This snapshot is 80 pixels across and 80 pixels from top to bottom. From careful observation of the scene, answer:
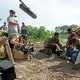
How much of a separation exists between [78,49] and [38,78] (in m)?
2.05

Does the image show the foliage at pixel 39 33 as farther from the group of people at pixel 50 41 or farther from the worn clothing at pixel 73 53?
the worn clothing at pixel 73 53

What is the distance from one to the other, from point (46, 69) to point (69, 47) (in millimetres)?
1419

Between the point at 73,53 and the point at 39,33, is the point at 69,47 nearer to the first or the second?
the point at 73,53

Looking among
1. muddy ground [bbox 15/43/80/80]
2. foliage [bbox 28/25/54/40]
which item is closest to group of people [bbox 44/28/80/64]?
muddy ground [bbox 15/43/80/80]

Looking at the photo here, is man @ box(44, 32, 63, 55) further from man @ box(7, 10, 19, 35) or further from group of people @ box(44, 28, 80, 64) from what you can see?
man @ box(7, 10, 19, 35)

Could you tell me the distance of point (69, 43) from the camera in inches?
472

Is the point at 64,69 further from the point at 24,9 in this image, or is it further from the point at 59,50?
the point at 24,9

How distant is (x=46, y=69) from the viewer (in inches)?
416

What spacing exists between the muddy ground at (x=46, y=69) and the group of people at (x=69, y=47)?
0.28 m

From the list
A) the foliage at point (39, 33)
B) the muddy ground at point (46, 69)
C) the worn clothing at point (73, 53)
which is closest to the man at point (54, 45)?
the muddy ground at point (46, 69)

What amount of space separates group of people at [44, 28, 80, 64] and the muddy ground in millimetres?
275

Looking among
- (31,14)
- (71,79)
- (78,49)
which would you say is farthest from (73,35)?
(31,14)

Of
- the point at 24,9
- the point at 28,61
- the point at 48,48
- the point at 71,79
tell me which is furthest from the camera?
the point at 48,48

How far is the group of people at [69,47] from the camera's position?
10672 mm
